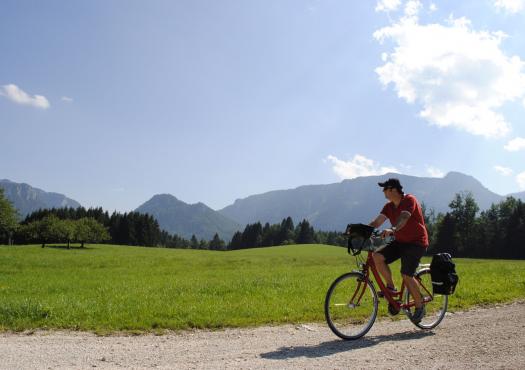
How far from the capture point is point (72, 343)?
27.3 feet

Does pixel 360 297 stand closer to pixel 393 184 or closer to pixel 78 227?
pixel 393 184

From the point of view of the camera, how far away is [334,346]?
25.9 feet

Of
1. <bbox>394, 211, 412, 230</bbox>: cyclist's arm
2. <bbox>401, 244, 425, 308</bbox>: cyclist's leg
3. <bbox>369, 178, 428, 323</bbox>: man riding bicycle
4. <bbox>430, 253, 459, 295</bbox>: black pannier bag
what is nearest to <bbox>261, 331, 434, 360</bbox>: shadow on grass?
<bbox>369, 178, 428, 323</bbox>: man riding bicycle

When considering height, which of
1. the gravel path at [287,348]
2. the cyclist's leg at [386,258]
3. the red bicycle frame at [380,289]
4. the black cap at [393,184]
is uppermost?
the black cap at [393,184]

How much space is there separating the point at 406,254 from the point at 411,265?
0.88 feet

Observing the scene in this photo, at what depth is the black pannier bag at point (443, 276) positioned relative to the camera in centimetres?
914

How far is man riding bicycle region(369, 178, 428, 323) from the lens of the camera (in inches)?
344

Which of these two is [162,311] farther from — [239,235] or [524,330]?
[239,235]

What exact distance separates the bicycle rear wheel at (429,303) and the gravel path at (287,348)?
0.24 m

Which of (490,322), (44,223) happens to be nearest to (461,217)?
(44,223)

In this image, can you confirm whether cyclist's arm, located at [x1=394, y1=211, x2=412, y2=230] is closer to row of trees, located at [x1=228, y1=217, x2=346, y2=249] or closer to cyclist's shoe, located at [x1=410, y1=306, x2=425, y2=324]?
cyclist's shoe, located at [x1=410, y1=306, x2=425, y2=324]

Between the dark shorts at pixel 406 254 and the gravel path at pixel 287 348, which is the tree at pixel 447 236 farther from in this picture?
the dark shorts at pixel 406 254

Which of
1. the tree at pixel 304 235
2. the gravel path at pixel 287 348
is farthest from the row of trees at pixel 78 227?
the gravel path at pixel 287 348

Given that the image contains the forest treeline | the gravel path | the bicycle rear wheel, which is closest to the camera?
the gravel path
